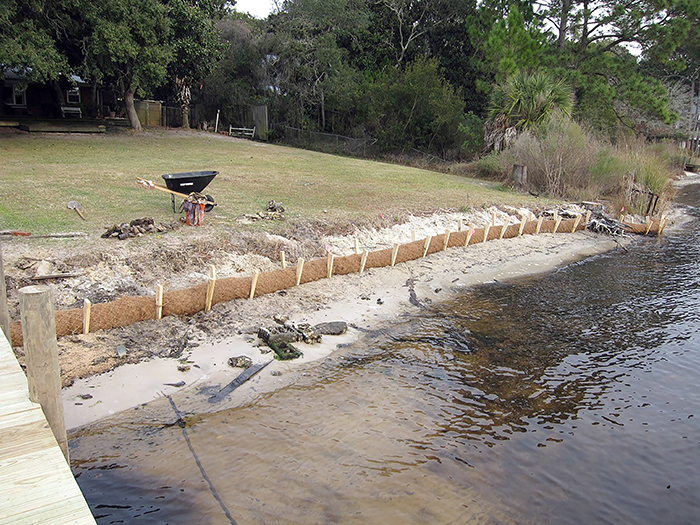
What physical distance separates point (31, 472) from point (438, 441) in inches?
154

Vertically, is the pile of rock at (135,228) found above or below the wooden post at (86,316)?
above

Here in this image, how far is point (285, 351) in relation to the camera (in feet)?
24.1

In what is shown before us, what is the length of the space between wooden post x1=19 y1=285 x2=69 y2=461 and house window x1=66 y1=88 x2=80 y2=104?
108 ft

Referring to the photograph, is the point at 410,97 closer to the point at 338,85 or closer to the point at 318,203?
the point at 338,85

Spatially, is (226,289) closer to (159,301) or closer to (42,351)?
(159,301)

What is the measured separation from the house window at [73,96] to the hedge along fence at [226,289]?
28.1 metres

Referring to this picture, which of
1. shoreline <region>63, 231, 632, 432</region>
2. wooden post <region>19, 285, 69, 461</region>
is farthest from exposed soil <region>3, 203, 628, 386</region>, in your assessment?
wooden post <region>19, 285, 69, 461</region>

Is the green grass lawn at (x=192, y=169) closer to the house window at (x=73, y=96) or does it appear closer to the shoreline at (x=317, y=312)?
the shoreline at (x=317, y=312)

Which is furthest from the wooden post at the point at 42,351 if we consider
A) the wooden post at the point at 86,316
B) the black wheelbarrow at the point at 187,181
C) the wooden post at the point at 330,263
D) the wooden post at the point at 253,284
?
the black wheelbarrow at the point at 187,181

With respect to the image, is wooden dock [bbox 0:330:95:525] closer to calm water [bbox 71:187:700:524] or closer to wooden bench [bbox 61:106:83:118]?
calm water [bbox 71:187:700:524]

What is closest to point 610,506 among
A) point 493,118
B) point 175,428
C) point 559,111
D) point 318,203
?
point 175,428

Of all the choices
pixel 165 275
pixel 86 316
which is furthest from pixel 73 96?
pixel 86 316

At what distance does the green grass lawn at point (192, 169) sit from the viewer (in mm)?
11234

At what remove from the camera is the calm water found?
4.90 metres
